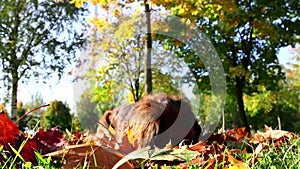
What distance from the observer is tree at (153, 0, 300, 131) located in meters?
13.1

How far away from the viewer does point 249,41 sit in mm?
15055

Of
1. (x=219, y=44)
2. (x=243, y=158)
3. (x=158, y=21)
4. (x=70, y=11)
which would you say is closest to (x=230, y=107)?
(x=219, y=44)

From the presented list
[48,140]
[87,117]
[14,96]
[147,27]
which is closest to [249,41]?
[147,27]

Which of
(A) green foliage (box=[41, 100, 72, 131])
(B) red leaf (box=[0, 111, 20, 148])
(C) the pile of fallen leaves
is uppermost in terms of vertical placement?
(B) red leaf (box=[0, 111, 20, 148])

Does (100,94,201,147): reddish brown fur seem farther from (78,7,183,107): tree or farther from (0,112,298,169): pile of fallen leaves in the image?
(78,7,183,107): tree

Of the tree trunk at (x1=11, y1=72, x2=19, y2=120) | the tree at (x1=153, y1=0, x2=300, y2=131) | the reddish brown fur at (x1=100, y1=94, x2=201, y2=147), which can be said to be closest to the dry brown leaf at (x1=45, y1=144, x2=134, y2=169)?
the reddish brown fur at (x1=100, y1=94, x2=201, y2=147)

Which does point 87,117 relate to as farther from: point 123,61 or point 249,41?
point 249,41

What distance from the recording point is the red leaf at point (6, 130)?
0.96m

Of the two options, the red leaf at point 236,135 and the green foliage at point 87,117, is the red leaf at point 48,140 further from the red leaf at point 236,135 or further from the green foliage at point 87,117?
the red leaf at point 236,135

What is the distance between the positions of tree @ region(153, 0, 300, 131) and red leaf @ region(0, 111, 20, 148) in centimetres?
1162

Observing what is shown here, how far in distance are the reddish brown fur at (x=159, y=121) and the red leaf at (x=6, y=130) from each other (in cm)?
77

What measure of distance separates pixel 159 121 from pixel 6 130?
Answer: 117 centimetres

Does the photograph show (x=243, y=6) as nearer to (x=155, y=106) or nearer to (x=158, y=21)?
(x=158, y=21)

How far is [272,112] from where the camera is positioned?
1002 inches
